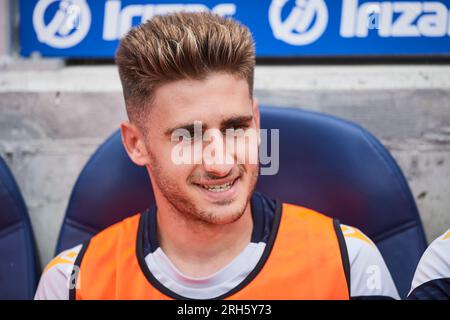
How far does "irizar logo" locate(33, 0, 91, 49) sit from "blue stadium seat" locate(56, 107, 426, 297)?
1.03 ft

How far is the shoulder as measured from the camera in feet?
1.69

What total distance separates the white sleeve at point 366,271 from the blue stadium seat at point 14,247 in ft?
2.46

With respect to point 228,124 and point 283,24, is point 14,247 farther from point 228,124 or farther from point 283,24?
point 283,24

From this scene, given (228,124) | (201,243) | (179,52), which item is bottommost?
(201,243)

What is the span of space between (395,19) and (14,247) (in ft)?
Answer: 3.45

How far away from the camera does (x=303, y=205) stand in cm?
111

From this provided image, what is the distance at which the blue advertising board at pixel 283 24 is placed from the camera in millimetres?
1188

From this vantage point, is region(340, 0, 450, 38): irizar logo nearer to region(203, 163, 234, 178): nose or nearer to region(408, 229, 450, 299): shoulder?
region(203, 163, 234, 178): nose

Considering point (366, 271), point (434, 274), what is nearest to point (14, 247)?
point (366, 271)

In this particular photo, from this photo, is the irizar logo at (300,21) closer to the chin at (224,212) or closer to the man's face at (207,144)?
the man's face at (207,144)

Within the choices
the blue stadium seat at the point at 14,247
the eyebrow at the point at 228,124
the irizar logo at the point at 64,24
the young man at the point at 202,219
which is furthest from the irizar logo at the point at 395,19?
the blue stadium seat at the point at 14,247

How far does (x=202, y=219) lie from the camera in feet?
2.67

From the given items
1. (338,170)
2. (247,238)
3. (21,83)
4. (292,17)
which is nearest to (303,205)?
(338,170)

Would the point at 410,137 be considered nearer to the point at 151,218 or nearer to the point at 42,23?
the point at 151,218
